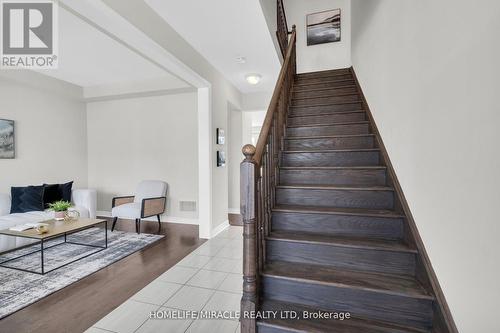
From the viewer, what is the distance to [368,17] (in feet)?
9.32

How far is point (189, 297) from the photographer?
212cm

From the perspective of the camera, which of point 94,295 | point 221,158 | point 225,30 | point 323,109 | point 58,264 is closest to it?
point 94,295

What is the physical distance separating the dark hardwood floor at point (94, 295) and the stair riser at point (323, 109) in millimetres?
2472

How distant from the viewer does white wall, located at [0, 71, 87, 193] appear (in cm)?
398

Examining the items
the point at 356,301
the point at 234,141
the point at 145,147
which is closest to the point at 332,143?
the point at 356,301

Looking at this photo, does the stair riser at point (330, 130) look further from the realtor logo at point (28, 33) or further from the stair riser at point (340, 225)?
the realtor logo at point (28, 33)

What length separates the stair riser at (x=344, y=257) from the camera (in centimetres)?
155

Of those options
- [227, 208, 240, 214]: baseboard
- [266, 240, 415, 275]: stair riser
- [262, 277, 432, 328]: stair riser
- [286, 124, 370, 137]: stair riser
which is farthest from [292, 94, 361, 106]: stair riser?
[227, 208, 240, 214]: baseboard

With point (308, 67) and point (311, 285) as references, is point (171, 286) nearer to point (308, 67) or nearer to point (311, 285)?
point (311, 285)

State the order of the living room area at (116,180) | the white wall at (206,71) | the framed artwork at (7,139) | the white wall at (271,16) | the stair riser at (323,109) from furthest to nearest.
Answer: the framed artwork at (7,139)
the stair riser at (323,109)
the white wall at (271,16)
the white wall at (206,71)
the living room area at (116,180)

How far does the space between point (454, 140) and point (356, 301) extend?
1.07m

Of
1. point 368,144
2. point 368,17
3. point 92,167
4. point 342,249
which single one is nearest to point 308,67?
point 368,17

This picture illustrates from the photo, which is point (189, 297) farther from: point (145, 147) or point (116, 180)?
point (116, 180)

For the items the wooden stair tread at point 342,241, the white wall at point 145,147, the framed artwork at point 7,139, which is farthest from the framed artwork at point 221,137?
the framed artwork at point 7,139
